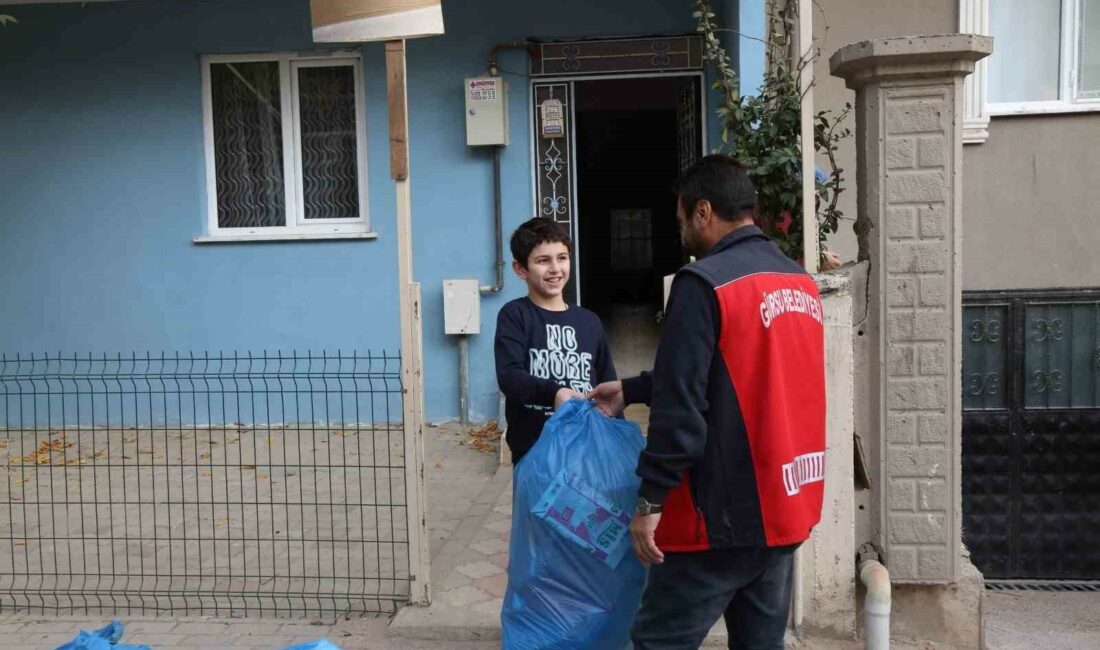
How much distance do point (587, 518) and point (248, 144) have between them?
6.30 meters

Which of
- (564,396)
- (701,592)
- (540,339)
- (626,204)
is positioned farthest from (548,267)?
(626,204)

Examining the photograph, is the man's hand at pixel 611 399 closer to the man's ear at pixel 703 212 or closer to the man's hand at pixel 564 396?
the man's hand at pixel 564 396

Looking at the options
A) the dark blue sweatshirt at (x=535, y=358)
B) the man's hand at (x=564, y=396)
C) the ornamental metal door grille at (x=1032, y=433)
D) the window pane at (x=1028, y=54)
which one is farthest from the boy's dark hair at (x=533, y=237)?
the window pane at (x=1028, y=54)

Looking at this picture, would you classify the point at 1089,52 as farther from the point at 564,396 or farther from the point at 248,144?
the point at 248,144

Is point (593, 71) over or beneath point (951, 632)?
over

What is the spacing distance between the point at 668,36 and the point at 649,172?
23.3ft

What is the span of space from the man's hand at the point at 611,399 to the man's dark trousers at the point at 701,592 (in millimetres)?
524

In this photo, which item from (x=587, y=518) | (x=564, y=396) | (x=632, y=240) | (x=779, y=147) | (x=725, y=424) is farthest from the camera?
(x=632, y=240)

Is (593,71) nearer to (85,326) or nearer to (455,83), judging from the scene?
(455,83)

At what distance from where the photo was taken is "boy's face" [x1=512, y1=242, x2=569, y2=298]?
3.58 meters

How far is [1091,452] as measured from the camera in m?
6.69

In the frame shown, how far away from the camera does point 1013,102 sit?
7.04m

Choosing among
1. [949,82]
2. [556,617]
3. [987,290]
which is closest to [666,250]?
[987,290]

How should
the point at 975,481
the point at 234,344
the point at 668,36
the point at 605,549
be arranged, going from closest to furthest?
the point at 605,549
the point at 975,481
the point at 668,36
the point at 234,344
